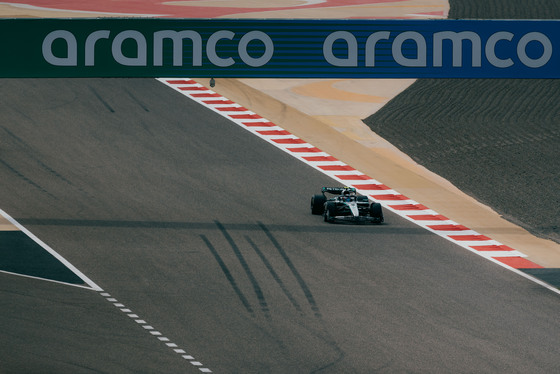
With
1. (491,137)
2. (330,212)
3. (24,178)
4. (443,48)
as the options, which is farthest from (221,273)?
(491,137)

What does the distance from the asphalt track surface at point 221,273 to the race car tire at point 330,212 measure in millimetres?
360

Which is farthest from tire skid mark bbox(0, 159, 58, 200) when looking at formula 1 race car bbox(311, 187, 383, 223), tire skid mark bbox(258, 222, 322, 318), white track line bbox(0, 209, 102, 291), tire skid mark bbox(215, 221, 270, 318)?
formula 1 race car bbox(311, 187, 383, 223)

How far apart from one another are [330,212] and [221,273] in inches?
184

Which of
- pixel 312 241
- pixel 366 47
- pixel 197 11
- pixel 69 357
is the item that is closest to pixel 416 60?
pixel 366 47

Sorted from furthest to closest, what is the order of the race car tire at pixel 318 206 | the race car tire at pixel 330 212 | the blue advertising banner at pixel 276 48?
1. the race car tire at pixel 318 206
2. the race car tire at pixel 330 212
3. the blue advertising banner at pixel 276 48

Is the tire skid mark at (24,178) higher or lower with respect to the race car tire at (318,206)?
higher

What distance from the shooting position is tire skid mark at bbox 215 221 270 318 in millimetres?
17812

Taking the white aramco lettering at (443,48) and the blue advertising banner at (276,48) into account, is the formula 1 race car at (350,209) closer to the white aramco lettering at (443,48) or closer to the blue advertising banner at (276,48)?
the blue advertising banner at (276,48)

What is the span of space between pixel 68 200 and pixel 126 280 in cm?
631

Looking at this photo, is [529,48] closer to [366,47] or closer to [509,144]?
[366,47]

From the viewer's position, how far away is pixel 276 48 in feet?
71.2

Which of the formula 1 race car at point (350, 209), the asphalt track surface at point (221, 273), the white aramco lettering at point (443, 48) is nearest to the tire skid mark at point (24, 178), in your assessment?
the asphalt track surface at point (221, 273)

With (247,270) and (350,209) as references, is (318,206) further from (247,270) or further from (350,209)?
(247,270)

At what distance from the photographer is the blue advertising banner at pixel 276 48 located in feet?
70.9
